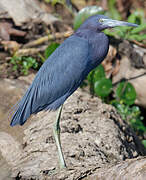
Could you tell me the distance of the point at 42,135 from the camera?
10.7 ft

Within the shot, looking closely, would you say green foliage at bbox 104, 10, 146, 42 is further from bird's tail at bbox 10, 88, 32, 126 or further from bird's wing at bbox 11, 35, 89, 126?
bird's tail at bbox 10, 88, 32, 126

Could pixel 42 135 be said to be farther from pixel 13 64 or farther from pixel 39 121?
pixel 13 64

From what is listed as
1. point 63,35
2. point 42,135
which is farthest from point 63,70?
point 63,35

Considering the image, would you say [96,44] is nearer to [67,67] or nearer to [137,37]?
[67,67]

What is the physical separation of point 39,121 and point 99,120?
0.65 meters

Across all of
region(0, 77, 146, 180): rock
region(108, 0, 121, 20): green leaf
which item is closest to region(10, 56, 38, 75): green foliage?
region(0, 77, 146, 180): rock

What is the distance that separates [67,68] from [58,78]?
0.40ft

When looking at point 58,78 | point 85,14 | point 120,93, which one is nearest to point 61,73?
point 58,78

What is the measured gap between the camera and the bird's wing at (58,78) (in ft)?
9.65

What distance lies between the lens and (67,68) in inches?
117

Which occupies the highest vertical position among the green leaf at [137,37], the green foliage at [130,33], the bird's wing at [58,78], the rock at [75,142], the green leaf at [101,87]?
the green foliage at [130,33]

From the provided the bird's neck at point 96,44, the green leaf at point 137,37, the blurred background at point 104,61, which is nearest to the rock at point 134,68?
the blurred background at point 104,61

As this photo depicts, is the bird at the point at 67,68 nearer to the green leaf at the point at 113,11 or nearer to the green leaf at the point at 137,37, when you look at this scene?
the green leaf at the point at 137,37

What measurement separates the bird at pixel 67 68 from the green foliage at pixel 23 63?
1.65m
